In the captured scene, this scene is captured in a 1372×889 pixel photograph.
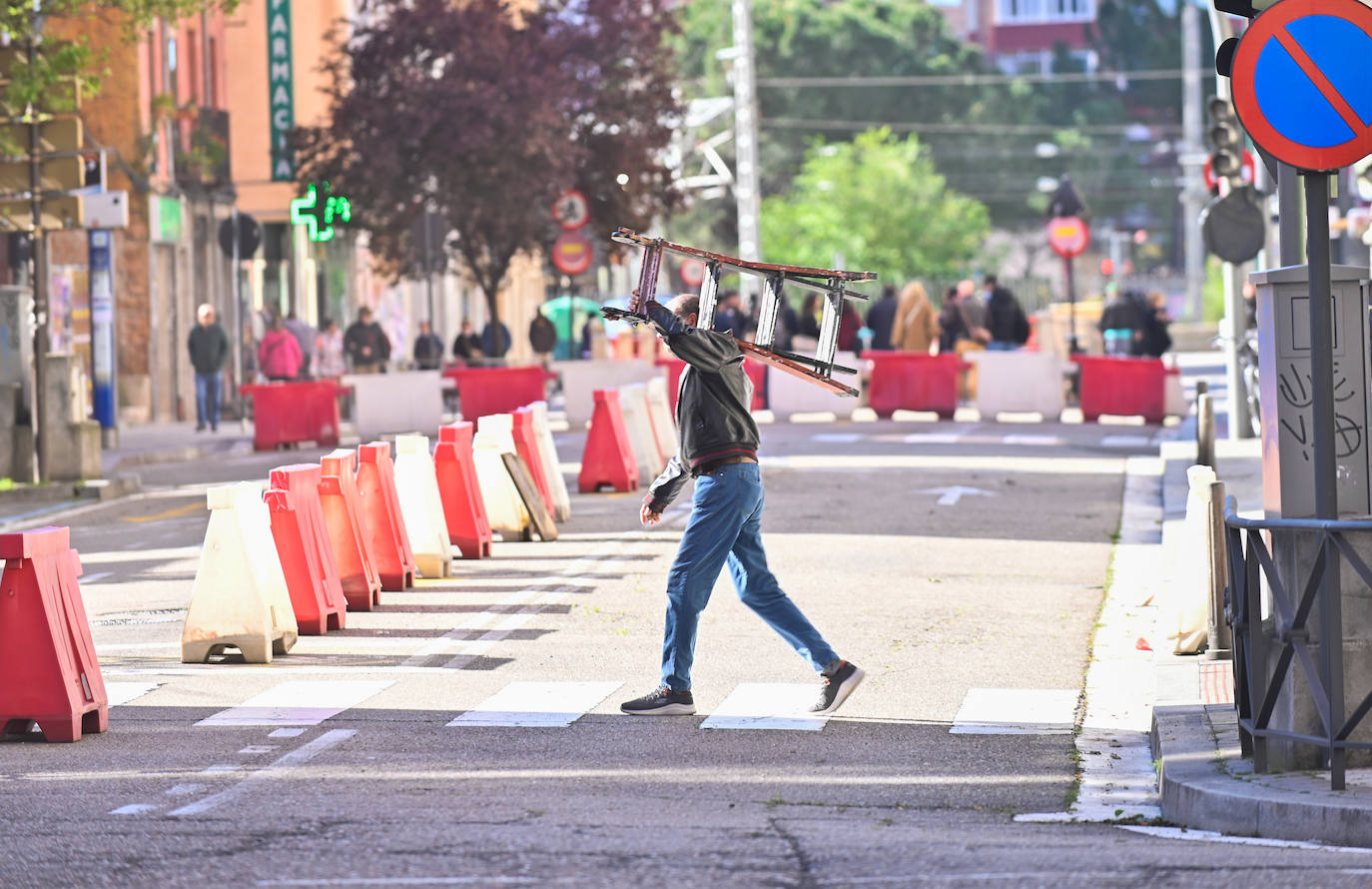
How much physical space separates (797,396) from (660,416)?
10792 millimetres

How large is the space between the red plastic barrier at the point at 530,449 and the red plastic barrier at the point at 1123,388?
15.1 m

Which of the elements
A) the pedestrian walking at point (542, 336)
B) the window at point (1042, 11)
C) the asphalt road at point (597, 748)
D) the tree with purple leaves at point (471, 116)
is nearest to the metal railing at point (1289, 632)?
the asphalt road at point (597, 748)

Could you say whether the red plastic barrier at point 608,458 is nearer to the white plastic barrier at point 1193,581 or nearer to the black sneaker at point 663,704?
the white plastic barrier at point 1193,581

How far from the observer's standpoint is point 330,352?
40469 millimetres

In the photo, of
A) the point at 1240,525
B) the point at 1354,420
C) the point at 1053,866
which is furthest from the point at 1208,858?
the point at 1354,420

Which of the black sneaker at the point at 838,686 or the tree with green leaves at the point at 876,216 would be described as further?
the tree with green leaves at the point at 876,216

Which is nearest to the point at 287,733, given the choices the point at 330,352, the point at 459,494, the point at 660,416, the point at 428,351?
the point at 459,494

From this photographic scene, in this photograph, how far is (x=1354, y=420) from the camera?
26.6ft

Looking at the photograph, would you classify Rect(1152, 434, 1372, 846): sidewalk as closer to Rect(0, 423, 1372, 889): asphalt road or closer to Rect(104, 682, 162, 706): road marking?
Rect(0, 423, 1372, 889): asphalt road

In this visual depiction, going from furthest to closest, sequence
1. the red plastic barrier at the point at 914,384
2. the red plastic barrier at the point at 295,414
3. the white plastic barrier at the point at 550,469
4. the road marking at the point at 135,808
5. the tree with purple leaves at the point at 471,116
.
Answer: the tree with purple leaves at the point at 471,116
the red plastic barrier at the point at 914,384
the red plastic barrier at the point at 295,414
the white plastic barrier at the point at 550,469
the road marking at the point at 135,808

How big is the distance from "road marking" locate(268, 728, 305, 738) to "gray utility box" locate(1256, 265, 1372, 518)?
12.4 ft

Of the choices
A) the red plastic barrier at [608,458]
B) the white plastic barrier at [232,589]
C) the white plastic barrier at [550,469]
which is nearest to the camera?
the white plastic barrier at [232,589]

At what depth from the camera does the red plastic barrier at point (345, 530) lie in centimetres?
1320

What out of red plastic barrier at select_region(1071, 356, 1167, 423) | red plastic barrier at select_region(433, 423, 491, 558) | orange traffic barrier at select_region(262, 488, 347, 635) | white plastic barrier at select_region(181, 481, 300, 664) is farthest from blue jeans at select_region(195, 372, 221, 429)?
white plastic barrier at select_region(181, 481, 300, 664)
